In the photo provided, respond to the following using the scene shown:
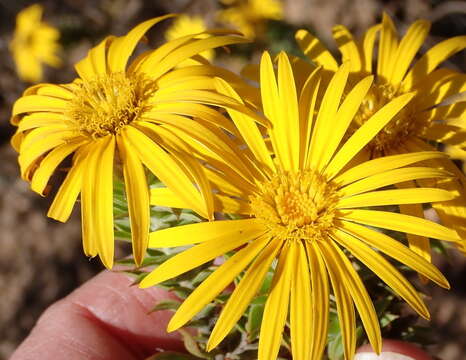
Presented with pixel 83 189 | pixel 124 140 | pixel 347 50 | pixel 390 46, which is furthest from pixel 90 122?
pixel 390 46

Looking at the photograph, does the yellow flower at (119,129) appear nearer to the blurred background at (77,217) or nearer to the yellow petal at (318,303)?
the yellow petal at (318,303)

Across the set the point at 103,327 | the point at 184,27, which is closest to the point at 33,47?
the point at 184,27

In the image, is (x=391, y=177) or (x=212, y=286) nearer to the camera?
(x=212, y=286)

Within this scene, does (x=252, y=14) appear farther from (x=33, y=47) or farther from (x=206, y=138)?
(x=206, y=138)

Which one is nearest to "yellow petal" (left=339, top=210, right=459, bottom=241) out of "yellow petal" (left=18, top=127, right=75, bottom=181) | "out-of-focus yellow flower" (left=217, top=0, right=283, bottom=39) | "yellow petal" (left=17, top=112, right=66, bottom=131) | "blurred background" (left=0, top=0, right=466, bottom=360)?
"yellow petal" (left=18, top=127, right=75, bottom=181)

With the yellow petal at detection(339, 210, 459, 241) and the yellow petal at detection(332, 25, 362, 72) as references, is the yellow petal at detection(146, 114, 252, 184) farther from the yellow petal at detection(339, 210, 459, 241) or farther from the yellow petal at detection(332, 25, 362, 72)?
the yellow petal at detection(332, 25, 362, 72)

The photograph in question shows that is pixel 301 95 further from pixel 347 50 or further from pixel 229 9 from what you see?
pixel 229 9
